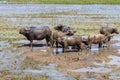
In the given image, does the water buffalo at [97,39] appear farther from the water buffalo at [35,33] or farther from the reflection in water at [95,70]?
the reflection in water at [95,70]

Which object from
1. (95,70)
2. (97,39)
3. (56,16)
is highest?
(95,70)

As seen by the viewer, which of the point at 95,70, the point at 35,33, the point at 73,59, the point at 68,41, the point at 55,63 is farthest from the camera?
the point at 35,33

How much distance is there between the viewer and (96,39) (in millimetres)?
23531

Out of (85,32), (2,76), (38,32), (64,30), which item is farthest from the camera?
(85,32)

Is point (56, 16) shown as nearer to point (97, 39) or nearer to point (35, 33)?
point (35, 33)

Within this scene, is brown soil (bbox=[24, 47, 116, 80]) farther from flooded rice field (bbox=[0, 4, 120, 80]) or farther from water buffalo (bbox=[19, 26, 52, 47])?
water buffalo (bbox=[19, 26, 52, 47])

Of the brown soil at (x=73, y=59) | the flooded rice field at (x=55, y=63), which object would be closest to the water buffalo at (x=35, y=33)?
the flooded rice field at (x=55, y=63)

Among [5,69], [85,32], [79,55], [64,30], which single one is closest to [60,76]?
[5,69]

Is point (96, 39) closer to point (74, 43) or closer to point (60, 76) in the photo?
point (74, 43)

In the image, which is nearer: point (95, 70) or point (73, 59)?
point (95, 70)

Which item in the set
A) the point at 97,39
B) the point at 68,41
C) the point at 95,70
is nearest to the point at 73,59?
the point at 68,41

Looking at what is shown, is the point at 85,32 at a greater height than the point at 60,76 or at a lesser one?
lesser

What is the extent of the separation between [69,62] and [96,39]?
4.95 metres

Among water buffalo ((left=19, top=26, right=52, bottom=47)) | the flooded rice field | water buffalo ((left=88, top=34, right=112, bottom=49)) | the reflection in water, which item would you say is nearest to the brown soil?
the flooded rice field
